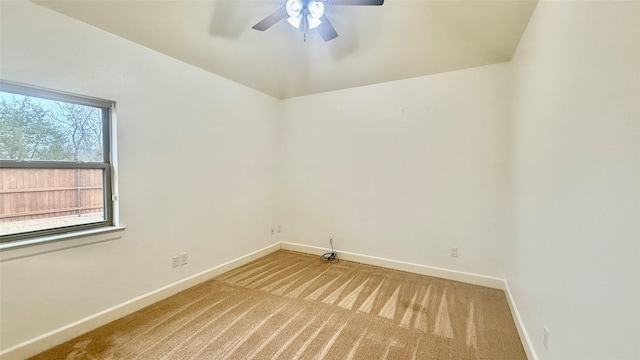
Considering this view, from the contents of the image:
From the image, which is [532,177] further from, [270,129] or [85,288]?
[85,288]

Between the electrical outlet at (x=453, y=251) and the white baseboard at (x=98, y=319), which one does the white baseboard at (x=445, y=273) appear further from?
the white baseboard at (x=98, y=319)

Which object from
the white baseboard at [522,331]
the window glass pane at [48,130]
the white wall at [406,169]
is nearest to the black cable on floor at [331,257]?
the white wall at [406,169]

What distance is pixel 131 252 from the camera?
96.3 inches

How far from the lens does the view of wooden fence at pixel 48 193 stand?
183cm

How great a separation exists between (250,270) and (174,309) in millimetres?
1085

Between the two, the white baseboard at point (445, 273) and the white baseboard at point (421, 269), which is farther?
the white baseboard at point (421, 269)

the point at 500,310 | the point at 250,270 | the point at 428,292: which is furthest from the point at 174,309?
the point at 500,310

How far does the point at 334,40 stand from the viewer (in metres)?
2.83

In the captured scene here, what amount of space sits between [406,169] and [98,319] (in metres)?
3.57

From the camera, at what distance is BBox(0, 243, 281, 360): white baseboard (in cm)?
183

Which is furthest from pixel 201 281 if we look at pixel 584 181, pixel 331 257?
pixel 584 181

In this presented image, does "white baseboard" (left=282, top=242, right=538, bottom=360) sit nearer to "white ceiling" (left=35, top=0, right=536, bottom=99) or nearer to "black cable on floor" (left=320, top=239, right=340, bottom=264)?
"black cable on floor" (left=320, top=239, right=340, bottom=264)

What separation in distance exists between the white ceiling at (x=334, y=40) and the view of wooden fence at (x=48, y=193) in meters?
1.27

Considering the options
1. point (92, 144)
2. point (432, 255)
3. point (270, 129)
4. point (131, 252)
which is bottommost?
point (432, 255)
